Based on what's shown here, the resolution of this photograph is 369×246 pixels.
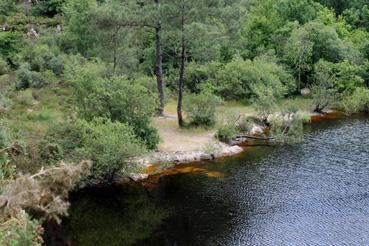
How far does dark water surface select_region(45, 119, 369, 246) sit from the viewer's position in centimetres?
2672

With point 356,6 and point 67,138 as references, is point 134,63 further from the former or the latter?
point 356,6

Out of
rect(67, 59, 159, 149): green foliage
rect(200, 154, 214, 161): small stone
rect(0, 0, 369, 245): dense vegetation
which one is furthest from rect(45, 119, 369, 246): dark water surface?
rect(67, 59, 159, 149): green foliage

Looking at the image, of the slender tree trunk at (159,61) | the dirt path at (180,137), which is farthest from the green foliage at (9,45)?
the dirt path at (180,137)

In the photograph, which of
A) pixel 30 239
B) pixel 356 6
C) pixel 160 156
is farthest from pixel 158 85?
pixel 356 6

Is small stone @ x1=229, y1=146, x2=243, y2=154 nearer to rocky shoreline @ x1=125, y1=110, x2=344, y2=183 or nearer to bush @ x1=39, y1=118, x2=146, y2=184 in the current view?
rocky shoreline @ x1=125, y1=110, x2=344, y2=183

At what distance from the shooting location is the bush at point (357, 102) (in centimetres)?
5412

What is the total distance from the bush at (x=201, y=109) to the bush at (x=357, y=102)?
54.2 ft

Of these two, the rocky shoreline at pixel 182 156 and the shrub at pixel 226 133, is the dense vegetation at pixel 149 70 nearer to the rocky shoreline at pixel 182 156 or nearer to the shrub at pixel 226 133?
the shrub at pixel 226 133

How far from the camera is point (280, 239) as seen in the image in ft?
86.0

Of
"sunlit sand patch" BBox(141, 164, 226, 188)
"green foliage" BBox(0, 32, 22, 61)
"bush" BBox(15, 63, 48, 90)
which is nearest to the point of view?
"sunlit sand patch" BBox(141, 164, 226, 188)

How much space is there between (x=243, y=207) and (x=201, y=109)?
619 inches

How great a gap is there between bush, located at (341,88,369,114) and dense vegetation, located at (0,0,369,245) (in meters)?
→ 0.10

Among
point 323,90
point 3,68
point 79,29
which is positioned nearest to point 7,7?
point 79,29

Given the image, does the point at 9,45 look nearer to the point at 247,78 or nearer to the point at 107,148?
the point at 247,78
